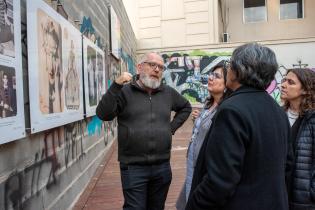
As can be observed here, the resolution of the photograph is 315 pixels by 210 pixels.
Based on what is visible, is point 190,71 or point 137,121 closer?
point 137,121

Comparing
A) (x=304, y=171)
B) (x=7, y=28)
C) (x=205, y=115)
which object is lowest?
(x=304, y=171)

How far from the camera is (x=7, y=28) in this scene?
275 cm

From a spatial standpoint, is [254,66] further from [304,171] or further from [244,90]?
[304,171]

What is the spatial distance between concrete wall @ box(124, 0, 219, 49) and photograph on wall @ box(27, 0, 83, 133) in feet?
54.8

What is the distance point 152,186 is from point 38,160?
3.40 feet

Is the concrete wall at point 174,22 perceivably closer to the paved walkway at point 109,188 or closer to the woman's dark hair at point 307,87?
the paved walkway at point 109,188

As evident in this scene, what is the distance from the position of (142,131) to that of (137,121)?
93mm

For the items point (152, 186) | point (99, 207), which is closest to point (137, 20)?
point (99, 207)

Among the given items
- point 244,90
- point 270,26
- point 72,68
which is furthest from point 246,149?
point 270,26

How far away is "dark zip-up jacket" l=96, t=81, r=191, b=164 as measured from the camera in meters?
3.33

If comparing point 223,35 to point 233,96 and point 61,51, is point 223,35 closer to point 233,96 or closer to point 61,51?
point 61,51

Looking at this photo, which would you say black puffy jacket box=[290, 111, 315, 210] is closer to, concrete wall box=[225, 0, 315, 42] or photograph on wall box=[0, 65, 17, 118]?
photograph on wall box=[0, 65, 17, 118]

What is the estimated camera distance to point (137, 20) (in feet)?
73.2

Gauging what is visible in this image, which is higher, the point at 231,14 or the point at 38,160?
the point at 231,14
